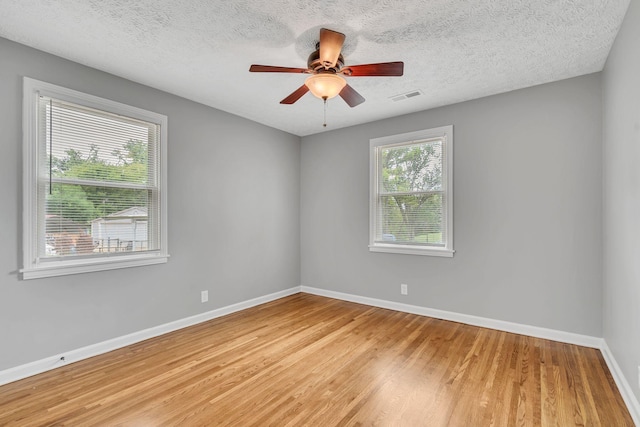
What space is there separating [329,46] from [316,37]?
354 mm

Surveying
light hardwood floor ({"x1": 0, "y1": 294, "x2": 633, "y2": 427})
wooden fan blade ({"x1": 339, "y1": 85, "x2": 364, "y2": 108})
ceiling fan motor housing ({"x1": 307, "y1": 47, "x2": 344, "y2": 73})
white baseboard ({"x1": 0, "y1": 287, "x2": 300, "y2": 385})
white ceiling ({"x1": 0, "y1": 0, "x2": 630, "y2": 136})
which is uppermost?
white ceiling ({"x1": 0, "y1": 0, "x2": 630, "y2": 136})

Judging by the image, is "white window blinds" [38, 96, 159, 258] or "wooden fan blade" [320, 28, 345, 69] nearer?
"wooden fan blade" [320, 28, 345, 69]

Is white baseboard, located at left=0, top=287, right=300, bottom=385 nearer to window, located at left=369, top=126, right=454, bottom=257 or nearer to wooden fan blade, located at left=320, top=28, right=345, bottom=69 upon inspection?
window, located at left=369, top=126, right=454, bottom=257

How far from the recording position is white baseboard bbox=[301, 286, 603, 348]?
3.05 m

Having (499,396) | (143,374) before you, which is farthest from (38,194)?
(499,396)

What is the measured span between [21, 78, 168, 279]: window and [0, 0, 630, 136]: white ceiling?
44 cm

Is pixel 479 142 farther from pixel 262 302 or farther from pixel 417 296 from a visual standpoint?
pixel 262 302

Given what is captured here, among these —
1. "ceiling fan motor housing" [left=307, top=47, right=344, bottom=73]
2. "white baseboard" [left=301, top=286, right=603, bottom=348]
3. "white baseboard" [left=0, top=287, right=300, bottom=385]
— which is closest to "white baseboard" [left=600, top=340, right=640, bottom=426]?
"white baseboard" [left=301, top=286, right=603, bottom=348]

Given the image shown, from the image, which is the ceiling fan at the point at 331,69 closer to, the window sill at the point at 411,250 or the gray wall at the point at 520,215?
the gray wall at the point at 520,215

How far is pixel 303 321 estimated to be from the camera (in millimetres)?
3816

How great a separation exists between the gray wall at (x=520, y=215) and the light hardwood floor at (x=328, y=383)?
460 millimetres

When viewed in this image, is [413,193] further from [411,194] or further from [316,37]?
[316,37]

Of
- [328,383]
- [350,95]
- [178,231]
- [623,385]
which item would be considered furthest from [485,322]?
[178,231]

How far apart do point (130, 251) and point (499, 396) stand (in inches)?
138
